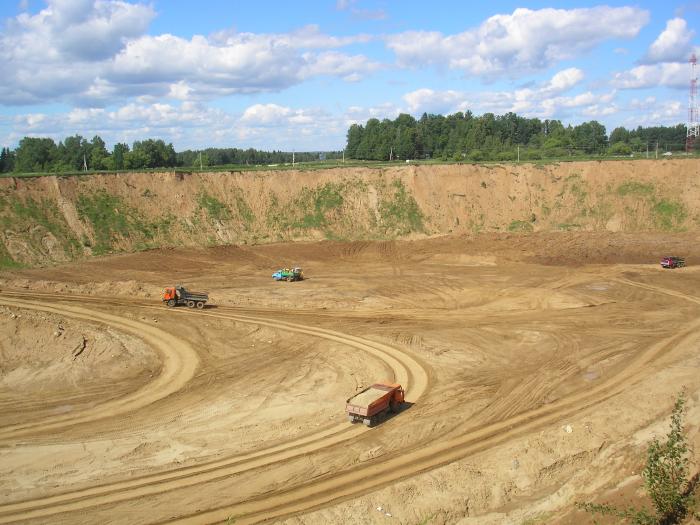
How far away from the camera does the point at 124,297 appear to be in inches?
1538

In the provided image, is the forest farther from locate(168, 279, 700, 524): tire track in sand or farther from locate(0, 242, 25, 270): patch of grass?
locate(168, 279, 700, 524): tire track in sand

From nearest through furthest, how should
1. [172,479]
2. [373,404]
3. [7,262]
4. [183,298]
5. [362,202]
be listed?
1. [172,479]
2. [373,404]
3. [183,298]
4. [7,262]
5. [362,202]

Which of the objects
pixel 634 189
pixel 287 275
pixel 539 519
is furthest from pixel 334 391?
pixel 634 189

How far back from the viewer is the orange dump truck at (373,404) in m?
20.3

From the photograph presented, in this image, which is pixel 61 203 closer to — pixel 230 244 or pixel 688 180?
pixel 230 244

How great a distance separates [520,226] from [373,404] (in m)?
45.8

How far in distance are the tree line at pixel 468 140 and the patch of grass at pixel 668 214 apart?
25.3 m

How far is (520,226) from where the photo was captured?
62.0m

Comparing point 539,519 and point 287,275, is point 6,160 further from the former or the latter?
point 539,519

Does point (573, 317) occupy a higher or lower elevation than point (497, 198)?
→ lower

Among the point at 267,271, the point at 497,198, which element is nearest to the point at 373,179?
the point at 497,198

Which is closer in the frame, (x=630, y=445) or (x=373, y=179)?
(x=630, y=445)

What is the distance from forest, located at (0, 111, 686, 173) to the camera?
82.9 meters

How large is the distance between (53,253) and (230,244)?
15.7 metres
